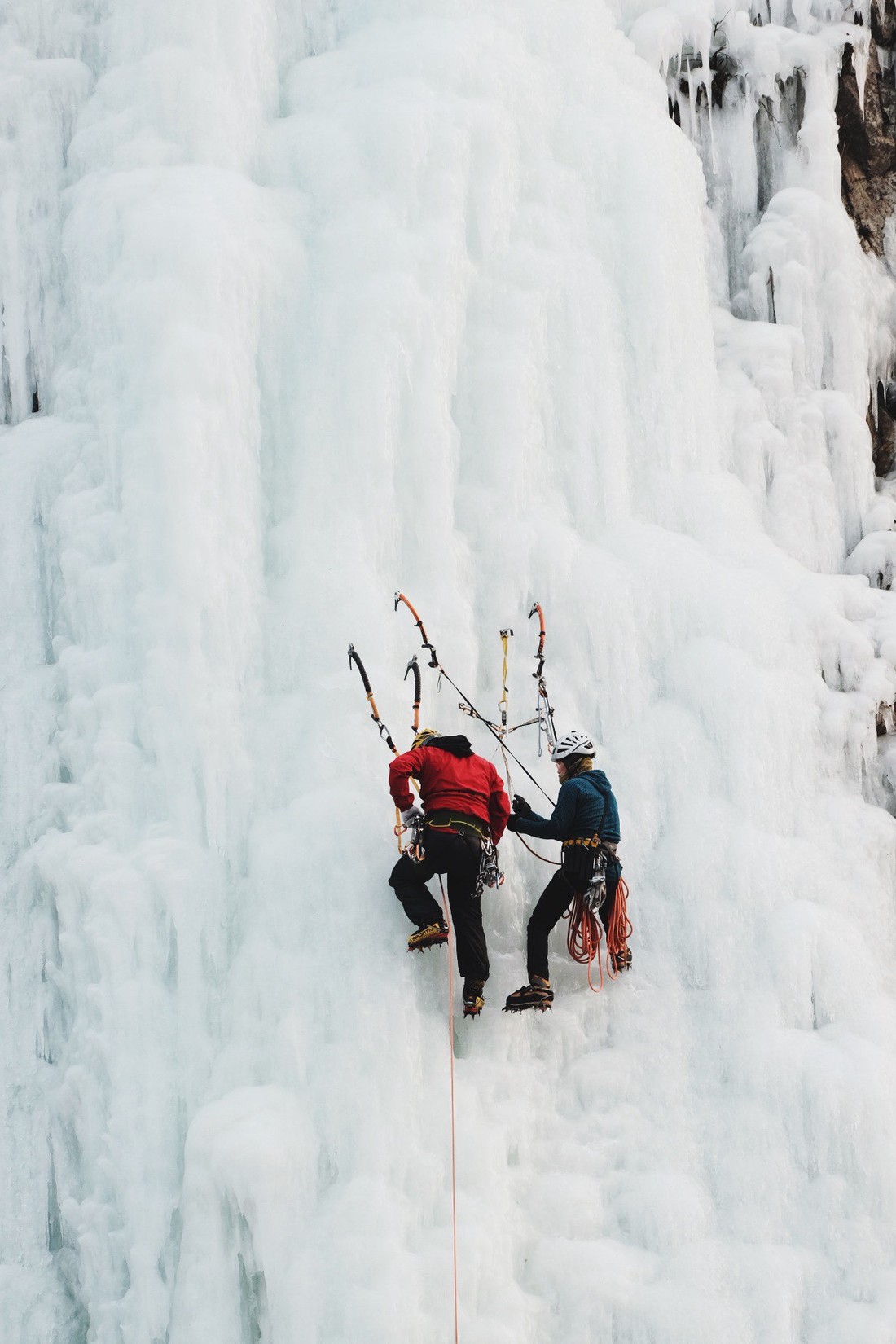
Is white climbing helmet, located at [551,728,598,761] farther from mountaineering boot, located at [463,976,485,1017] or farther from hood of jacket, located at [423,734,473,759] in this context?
mountaineering boot, located at [463,976,485,1017]

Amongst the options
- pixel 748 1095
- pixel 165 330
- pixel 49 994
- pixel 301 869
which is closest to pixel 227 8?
pixel 165 330

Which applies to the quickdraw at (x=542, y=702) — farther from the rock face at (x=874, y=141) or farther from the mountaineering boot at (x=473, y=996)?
the rock face at (x=874, y=141)

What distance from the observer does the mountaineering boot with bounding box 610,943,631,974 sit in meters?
6.36

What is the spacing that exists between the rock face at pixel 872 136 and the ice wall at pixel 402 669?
1.99 feet

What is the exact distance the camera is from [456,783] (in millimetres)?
6035

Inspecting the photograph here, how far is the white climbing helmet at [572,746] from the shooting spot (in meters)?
6.35

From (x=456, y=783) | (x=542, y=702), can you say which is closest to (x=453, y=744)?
(x=456, y=783)

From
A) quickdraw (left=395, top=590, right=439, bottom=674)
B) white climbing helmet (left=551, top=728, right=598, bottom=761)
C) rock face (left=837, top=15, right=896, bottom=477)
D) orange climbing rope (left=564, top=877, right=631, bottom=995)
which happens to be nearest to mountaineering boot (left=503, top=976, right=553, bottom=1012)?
orange climbing rope (left=564, top=877, right=631, bottom=995)

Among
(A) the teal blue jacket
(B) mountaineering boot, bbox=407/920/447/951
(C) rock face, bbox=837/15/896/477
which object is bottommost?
(B) mountaineering boot, bbox=407/920/447/951

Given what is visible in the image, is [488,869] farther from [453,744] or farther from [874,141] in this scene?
[874,141]

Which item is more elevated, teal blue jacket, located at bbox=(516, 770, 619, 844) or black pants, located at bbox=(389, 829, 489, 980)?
teal blue jacket, located at bbox=(516, 770, 619, 844)

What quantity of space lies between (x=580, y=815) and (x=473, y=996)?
0.94 meters

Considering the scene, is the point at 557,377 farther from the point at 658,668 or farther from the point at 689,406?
the point at 658,668

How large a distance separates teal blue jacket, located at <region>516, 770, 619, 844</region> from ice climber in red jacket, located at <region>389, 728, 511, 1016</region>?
0.22 m
